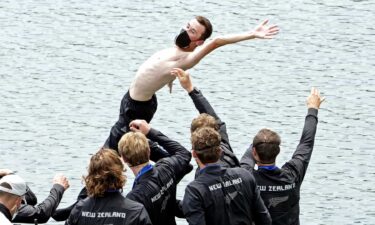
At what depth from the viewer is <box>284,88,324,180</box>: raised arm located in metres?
17.2

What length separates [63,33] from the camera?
38.7 metres

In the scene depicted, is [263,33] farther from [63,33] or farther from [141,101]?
[63,33]

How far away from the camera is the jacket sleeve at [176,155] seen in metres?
16.8

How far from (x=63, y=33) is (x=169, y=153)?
2186 centimetres

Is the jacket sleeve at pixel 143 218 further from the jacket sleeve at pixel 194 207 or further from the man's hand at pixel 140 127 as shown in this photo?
the man's hand at pixel 140 127

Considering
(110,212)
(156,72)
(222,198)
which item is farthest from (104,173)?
(156,72)

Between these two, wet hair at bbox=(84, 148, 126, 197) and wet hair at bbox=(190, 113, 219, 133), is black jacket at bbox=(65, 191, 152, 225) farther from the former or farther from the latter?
wet hair at bbox=(190, 113, 219, 133)

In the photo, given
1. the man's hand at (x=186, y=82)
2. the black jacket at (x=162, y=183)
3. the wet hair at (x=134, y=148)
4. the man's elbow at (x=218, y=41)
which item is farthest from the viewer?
the man's elbow at (x=218, y=41)

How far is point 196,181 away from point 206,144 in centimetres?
40

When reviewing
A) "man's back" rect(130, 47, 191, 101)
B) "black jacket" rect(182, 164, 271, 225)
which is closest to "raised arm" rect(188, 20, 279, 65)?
"man's back" rect(130, 47, 191, 101)

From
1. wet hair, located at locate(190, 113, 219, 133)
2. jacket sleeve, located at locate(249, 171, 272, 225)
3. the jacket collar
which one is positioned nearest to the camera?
the jacket collar

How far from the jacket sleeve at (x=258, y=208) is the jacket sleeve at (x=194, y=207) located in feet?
2.12

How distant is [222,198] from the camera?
52.2 feet

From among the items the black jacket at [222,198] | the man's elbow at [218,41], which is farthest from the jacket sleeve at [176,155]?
the man's elbow at [218,41]
